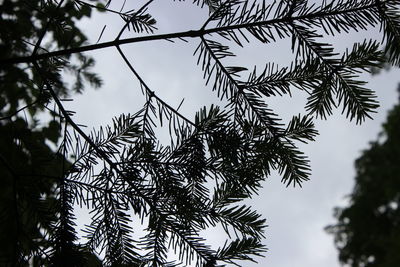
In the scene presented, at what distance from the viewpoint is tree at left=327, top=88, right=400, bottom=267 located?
13039 mm

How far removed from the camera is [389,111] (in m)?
13.6

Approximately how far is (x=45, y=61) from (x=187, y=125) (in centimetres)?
61

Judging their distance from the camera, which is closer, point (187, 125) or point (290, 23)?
point (290, 23)

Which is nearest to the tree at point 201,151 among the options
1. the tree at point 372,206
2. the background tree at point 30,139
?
the background tree at point 30,139

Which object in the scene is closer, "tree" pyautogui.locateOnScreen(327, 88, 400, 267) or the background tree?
the background tree

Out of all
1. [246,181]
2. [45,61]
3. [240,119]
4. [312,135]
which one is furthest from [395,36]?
[45,61]

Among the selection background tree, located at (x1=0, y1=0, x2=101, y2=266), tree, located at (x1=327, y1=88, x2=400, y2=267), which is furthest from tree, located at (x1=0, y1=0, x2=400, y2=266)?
tree, located at (x1=327, y1=88, x2=400, y2=267)

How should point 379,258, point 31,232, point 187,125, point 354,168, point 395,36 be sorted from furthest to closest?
1. point 354,168
2. point 379,258
3. point 187,125
4. point 31,232
5. point 395,36

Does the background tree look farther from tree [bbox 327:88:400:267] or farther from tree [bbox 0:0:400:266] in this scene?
tree [bbox 327:88:400:267]

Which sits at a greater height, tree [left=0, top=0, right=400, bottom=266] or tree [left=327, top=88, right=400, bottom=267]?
tree [left=327, top=88, right=400, bottom=267]

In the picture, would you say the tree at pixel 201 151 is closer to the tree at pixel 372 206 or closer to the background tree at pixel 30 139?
the background tree at pixel 30 139

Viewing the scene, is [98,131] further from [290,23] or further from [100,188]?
[290,23]

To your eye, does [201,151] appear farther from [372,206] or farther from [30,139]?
[372,206]

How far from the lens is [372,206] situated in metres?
13.9
